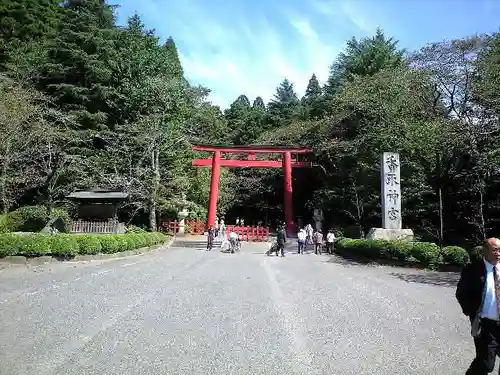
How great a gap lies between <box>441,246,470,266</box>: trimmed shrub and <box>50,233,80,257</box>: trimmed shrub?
39.0ft

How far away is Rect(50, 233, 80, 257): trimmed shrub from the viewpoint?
14.3 meters

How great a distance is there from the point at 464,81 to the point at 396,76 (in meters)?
3.67

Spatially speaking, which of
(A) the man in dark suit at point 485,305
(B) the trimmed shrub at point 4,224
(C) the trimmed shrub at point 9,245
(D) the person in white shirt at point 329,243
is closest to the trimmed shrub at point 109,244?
(C) the trimmed shrub at point 9,245

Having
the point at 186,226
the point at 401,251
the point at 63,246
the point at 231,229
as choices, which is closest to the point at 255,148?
the point at 231,229

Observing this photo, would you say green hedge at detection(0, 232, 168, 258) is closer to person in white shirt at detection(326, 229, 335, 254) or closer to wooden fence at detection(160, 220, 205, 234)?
person in white shirt at detection(326, 229, 335, 254)

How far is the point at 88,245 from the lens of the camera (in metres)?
15.4

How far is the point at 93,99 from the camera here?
2994cm

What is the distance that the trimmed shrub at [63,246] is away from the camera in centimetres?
1433

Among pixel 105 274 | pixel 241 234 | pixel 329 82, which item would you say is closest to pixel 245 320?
pixel 105 274

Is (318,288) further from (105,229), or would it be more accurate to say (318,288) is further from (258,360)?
(105,229)

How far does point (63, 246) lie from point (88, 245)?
1.09 metres

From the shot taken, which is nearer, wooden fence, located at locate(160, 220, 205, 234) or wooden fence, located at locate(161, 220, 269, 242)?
wooden fence, located at locate(161, 220, 269, 242)

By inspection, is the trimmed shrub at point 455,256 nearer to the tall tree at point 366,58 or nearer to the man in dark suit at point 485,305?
the man in dark suit at point 485,305

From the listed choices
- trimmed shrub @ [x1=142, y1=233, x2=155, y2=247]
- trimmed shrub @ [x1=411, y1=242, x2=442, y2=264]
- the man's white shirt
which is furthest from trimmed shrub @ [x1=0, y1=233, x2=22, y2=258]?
the man's white shirt
